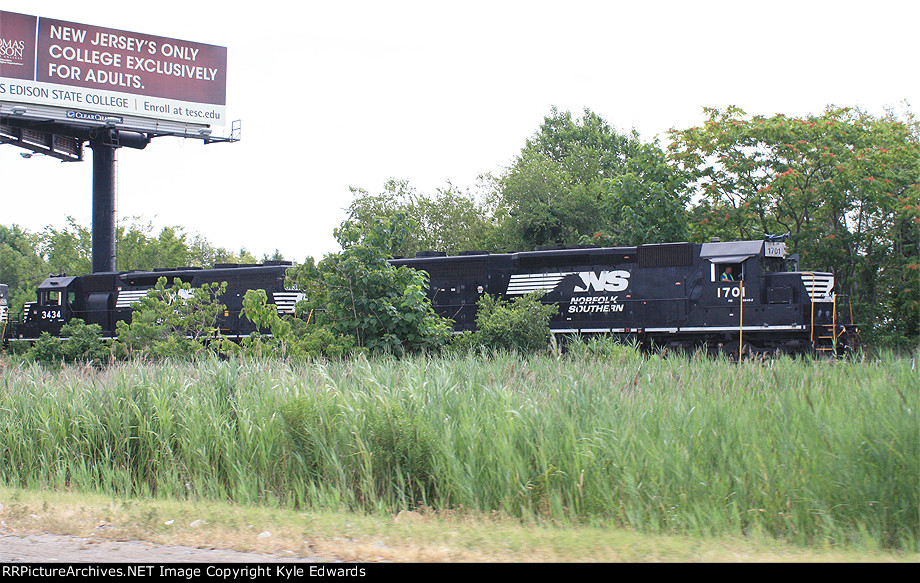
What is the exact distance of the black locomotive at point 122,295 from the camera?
1052 inches

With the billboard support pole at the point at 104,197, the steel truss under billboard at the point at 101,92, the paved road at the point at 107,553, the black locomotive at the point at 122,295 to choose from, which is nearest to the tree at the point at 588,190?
the black locomotive at the point at 122,295

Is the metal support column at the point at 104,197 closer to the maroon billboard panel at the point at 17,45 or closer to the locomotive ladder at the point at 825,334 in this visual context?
the maroon billboard panel at the point at 17,45

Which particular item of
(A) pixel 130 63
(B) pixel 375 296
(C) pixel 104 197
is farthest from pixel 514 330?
(A) pixel 130 63

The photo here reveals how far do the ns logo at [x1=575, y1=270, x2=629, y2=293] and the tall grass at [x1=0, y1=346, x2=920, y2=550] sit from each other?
9525mm

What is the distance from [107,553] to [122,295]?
24.8m

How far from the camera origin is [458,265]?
2423 centimetres

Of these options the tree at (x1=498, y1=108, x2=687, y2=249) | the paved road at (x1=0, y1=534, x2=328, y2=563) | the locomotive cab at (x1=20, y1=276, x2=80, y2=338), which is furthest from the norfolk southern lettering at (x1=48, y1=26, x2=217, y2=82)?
the paved road at (x1=0, y1=534, x2=328, y2=563)

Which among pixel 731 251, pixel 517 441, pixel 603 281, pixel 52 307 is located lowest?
pixel 517 441

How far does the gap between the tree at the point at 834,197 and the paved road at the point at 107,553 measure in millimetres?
22680

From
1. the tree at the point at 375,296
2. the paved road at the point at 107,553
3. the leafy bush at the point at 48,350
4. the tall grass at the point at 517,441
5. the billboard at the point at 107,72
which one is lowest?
the leafy bush at the point at 48,350

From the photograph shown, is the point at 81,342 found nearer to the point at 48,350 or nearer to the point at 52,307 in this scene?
the point at 48,350

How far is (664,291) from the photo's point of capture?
21.3 m

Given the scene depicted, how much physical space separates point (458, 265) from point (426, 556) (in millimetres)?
18446
